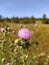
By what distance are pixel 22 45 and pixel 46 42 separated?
847cm

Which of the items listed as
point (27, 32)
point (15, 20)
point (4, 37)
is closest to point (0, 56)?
point (4, 37)

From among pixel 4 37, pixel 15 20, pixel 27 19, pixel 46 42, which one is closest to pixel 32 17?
pixel 27 19

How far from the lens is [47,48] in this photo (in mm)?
10500

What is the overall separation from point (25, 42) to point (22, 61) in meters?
0.40

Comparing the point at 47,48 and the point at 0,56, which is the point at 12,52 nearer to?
the point at 0,56

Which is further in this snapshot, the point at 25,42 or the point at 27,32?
the point at 27,32

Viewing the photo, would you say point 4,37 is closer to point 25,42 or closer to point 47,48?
point 25,42

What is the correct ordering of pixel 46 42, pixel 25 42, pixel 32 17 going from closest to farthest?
pixel 25 42
pixel 46 42
pixel 32 17

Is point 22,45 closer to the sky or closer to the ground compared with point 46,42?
closer to the sky

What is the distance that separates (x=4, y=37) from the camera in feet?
13.7

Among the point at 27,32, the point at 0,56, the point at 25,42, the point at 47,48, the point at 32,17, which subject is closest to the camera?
the point at 25,42

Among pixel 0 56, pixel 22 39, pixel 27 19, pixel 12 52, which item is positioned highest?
pixel 22 39

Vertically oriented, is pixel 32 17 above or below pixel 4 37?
below

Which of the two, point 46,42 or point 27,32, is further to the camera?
point 46,42
